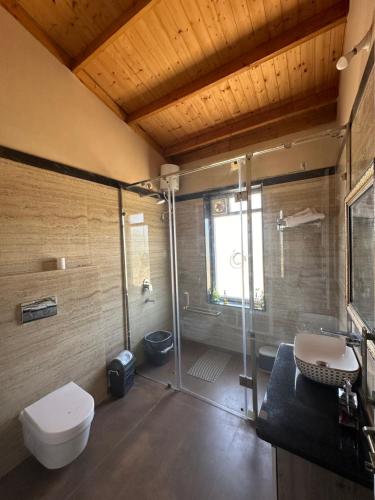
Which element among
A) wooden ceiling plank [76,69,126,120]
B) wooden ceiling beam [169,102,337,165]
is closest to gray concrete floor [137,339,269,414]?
wooden ceiling beam [169,102,337,165]

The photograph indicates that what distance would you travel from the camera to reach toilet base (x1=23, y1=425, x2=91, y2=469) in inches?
54.9

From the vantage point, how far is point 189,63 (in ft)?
6.53

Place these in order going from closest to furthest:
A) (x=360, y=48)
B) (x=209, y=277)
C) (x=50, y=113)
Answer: (x=360, y=48), (x=50, y=113), (x=209, y=277)

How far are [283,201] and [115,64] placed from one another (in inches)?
85.2

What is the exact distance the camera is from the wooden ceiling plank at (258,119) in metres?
2.15

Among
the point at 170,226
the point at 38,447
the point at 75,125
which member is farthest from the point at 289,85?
the point at 38,447

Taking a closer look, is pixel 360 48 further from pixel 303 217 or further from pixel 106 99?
pixel 106 99

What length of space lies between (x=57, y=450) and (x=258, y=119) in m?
3.42

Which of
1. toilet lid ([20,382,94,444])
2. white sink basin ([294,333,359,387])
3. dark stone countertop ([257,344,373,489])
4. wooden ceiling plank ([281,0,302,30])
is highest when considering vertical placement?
wooden ceiling plank ([281,0,302,30])

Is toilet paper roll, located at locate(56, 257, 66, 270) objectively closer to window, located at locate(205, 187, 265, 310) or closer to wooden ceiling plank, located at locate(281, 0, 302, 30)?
window, located at locate(205, 187, 265, 310)

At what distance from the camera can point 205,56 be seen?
1.92 metres

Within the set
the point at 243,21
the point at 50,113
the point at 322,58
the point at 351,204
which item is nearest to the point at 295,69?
the point at 322,58

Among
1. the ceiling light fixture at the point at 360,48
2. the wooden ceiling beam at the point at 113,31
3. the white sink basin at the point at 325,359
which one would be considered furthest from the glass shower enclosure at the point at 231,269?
the wooden ceiling beam at the point at 113,31

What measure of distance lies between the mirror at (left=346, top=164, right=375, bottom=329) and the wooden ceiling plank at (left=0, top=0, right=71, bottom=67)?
8.53 ft
